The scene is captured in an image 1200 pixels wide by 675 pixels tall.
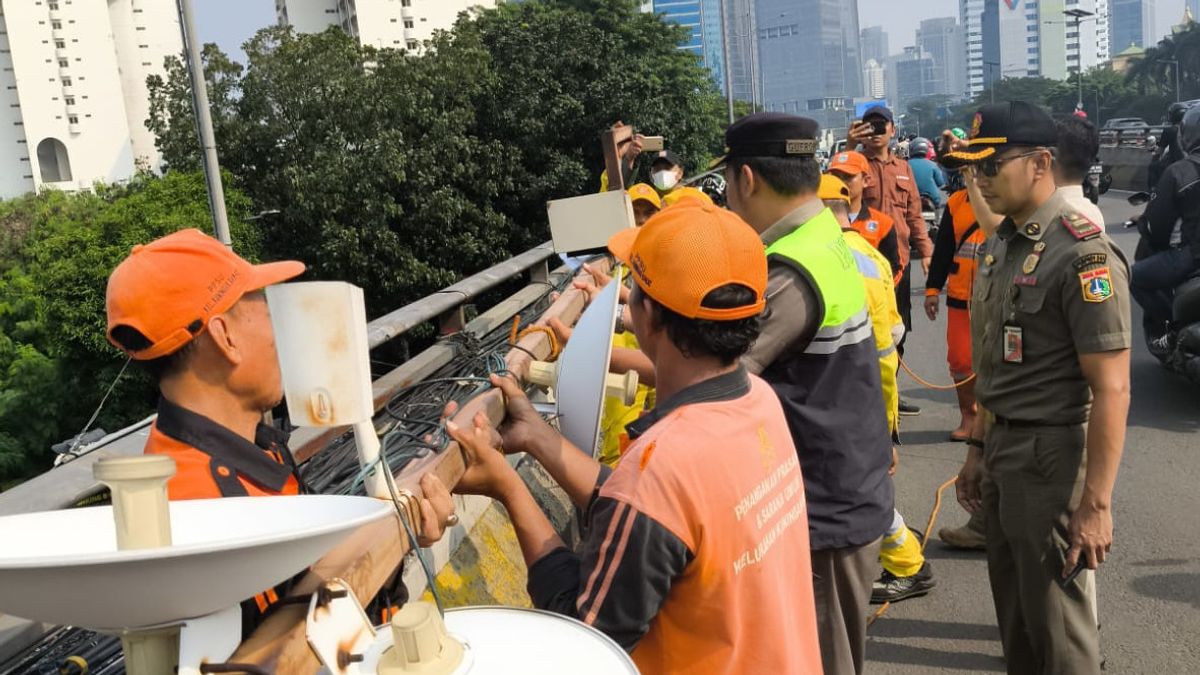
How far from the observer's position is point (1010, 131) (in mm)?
3270

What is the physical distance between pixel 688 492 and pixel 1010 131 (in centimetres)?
217

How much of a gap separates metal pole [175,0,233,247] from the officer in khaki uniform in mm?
17929

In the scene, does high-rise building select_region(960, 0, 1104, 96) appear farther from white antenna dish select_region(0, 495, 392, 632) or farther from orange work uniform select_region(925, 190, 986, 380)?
white antenna dish select_region(0, 495, 392, 632)

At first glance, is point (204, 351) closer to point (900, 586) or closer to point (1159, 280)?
point (900, 586)

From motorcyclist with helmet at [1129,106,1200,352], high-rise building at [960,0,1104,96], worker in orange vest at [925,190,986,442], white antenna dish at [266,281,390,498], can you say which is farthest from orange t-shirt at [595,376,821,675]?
high-rise building at [960,0,1104,96]

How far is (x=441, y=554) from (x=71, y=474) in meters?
1.18

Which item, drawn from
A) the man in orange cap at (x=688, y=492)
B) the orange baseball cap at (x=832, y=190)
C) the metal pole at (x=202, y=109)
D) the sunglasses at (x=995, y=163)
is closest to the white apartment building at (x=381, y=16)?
the metal pole at (x=202, y=109)

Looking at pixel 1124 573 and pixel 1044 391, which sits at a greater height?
pixel 1044 391

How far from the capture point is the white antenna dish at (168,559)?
94 centimetres

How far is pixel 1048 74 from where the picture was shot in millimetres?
163250

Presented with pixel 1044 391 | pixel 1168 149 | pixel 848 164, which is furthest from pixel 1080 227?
pixel 1168 149

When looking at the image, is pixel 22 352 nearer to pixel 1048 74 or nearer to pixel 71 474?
pixel 71 474

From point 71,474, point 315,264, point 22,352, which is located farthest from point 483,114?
point 71,474

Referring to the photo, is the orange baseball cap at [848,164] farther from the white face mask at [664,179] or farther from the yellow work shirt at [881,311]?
the yellow work shirt at [881,311]
